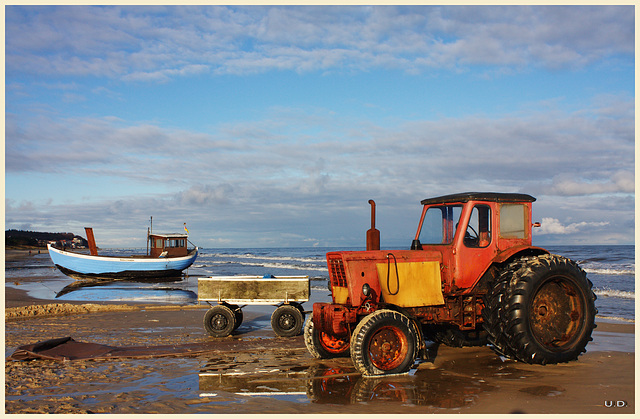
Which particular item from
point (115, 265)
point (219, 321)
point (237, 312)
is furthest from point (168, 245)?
point (219, 321)

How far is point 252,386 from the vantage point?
6.50 m

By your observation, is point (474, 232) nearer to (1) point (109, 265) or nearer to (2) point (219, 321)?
(2) point (219, 321)

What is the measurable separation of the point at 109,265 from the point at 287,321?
86.7ft

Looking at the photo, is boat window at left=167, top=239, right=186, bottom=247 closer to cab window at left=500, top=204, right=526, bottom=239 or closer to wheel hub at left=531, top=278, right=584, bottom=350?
cab window at left=500, top=204, right=526, bottom=239

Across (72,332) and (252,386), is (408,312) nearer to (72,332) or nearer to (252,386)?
(252,386)

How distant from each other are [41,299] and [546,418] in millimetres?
20323

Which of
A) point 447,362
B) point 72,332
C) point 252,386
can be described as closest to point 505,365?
point 447,362

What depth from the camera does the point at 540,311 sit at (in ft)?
24.8

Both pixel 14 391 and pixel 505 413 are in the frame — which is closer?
pixel 505 413

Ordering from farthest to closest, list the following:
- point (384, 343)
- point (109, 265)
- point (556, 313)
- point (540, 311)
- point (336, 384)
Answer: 1. point (109, 265)
2. point (556, 313)
3. point (540, 311)
4. point (384, 343)
5. point (336, 384)

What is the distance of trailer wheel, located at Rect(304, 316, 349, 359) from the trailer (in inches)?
98.4

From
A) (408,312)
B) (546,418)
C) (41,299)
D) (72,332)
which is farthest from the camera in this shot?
(41,299)

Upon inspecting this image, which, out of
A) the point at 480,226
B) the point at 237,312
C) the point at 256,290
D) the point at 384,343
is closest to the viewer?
the point at 384,343

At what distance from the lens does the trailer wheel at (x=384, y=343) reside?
676 centimetres
